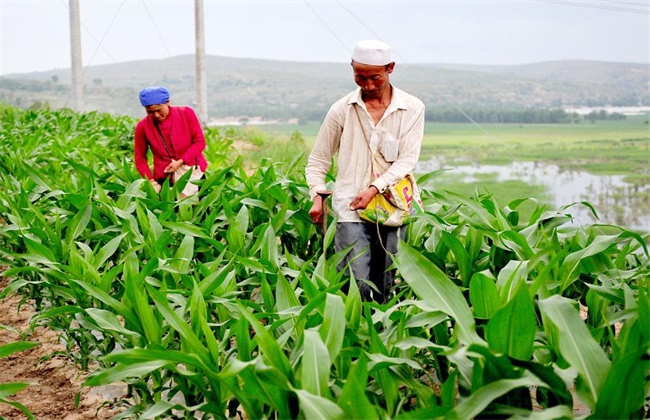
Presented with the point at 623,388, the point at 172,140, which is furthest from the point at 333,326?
the point at 172,140

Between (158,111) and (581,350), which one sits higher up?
(158,111)

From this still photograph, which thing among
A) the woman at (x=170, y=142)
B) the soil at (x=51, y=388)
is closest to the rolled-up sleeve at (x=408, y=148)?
the soil at (x=51, y=388)

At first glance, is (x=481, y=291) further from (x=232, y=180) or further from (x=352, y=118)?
(x=232, y=180)

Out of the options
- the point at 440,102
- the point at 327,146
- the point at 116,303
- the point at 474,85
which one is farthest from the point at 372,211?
the point at 474,85

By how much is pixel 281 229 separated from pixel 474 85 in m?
10.3

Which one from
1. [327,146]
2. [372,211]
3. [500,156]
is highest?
[327,146]

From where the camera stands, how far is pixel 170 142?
6.06 meters

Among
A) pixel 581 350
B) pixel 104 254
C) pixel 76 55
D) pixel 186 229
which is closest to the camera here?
pixel 581 350

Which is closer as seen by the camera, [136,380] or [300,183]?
[136,380]

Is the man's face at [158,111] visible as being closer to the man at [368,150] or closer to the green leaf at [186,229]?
the green leaf at [186,229]

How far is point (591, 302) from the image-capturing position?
3277 millimetres

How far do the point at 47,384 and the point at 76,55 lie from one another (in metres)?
13.0

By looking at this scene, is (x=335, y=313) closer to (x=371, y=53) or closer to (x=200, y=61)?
(x=371, y=53)

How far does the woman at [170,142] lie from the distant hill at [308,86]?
15.0 ft
